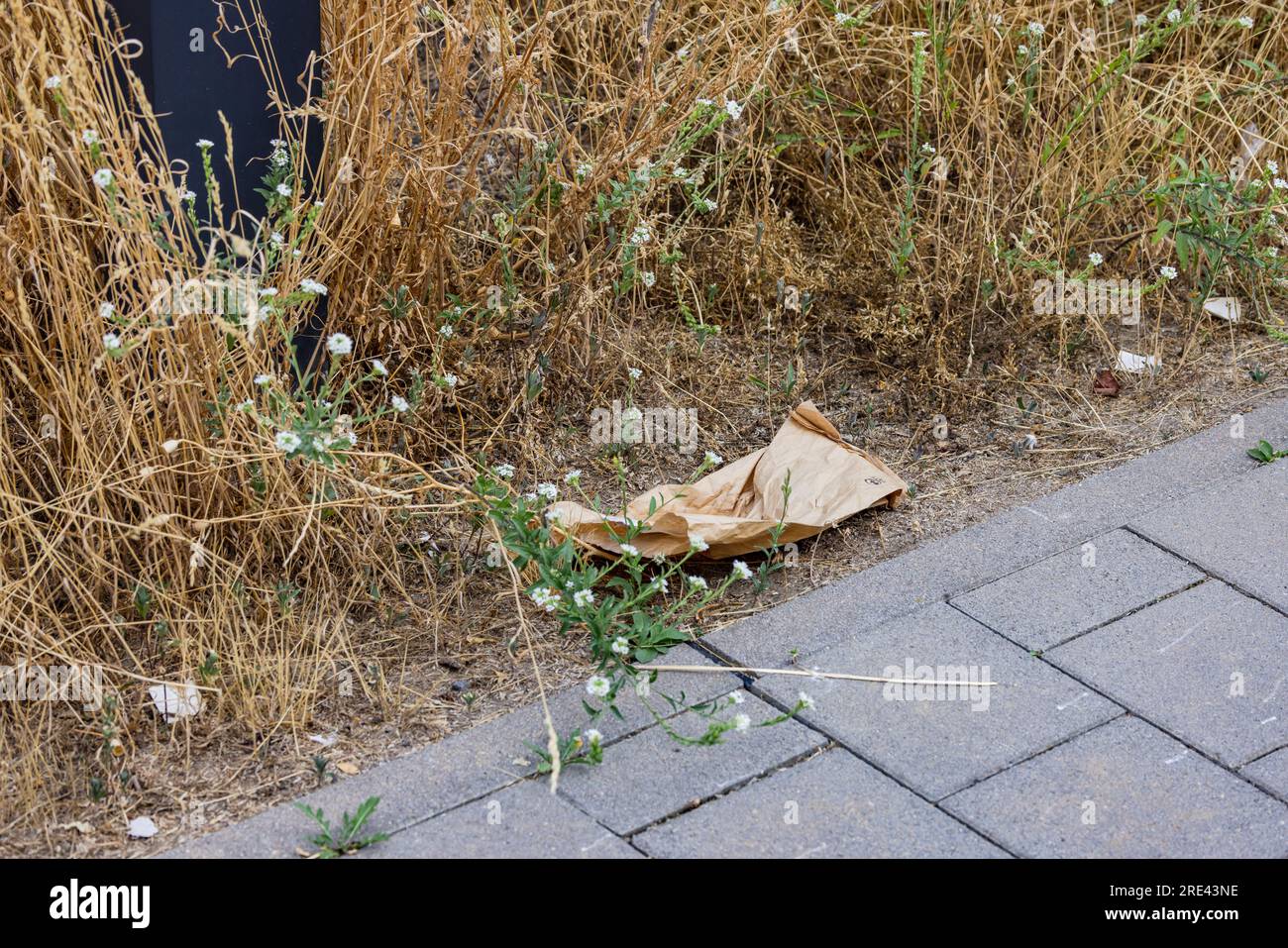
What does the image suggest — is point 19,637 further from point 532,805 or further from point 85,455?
point 532,805

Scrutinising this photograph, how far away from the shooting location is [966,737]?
7.91ft

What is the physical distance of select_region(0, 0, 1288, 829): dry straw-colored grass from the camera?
2475mm

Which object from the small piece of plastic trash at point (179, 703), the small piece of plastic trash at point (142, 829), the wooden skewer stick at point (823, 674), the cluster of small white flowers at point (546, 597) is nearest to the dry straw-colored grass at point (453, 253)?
the small piece of plastic trash at point (179, 703)

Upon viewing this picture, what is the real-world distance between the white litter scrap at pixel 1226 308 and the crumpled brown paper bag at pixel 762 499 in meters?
1.24

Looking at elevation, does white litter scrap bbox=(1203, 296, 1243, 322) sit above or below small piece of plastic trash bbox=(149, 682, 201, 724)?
above

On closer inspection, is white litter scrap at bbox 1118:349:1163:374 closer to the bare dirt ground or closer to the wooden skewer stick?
the bare dirt ground

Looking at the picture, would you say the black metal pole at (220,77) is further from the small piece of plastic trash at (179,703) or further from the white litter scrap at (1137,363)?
the white litter scrap at (1137,363)

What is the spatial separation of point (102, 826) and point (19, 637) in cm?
42

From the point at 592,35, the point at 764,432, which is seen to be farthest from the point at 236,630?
the point at 592,35

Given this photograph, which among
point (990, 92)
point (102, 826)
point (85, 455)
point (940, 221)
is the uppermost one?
point (990, 92)

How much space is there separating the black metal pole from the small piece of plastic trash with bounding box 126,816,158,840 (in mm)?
1022

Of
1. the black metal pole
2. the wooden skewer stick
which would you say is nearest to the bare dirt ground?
the wooden skewer stick

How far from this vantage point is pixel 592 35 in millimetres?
3568

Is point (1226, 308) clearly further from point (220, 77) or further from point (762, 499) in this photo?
point (220, 77)
